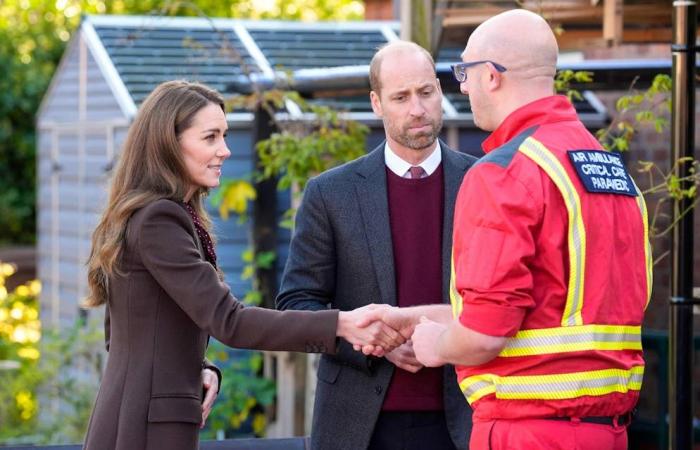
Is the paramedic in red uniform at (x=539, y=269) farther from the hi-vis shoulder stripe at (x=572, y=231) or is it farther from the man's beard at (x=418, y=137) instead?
the man's beard at (x=418, y=137)

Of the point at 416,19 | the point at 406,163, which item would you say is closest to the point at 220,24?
the point at 416,19

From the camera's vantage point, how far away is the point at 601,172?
270 cm

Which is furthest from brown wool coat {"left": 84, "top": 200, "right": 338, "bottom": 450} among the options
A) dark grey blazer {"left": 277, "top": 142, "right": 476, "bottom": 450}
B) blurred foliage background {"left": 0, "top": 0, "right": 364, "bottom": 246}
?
blurred foliage background {"left": 0, "top": 0, "right": 364, "bottom": 246}

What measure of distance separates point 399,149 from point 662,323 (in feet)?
14.3

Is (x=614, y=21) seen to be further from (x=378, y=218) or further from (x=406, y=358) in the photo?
(x=406, y=358)

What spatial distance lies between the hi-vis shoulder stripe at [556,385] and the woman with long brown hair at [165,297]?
0.64 m

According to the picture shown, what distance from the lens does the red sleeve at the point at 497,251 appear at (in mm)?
2562

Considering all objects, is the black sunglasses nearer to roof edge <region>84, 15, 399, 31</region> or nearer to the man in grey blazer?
the man in grey blazer

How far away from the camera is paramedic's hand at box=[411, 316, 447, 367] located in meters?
2.82

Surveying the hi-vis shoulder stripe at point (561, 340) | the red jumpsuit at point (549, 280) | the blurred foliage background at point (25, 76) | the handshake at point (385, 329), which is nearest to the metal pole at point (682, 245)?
the handshake at point (385, 329)

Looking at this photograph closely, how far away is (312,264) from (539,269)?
44.5 inches

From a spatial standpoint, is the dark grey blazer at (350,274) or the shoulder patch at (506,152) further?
the dark grey blazer at (350,274)

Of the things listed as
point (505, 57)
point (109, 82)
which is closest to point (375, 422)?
point (505, 57)

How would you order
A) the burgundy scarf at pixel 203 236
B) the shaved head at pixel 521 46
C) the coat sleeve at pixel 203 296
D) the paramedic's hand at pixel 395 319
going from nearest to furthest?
the shaved head at pixel 521 46
the coat sleeve at pixel 203 296
the burgundy scarf at pixel 203 236
the paramedic's hand at pixel 395 319
